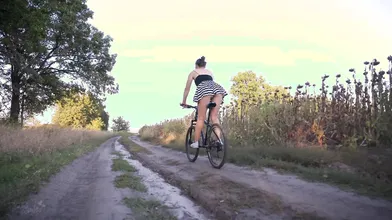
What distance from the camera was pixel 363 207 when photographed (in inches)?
101

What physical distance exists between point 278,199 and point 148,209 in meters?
1.36

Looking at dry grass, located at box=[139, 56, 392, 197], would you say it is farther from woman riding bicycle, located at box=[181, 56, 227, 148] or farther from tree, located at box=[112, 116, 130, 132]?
tree, located at box=[112, 116, 130, 132]

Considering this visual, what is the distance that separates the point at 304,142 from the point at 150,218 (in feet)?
16.2

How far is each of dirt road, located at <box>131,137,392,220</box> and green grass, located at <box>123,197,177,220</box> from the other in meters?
0.49

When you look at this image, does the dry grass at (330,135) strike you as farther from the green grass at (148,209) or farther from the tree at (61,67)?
the tree at (61,67)

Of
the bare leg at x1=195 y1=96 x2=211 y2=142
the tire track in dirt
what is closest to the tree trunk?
the tire track in dirt

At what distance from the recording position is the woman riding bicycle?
543 cm

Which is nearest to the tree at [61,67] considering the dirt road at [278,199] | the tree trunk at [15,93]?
the tree trunk at [15,93]

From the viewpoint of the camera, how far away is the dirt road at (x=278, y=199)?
96.8 inches

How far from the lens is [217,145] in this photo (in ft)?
17.4

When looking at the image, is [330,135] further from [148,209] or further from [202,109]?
[148,209]

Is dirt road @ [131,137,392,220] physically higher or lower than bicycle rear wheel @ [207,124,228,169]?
lower

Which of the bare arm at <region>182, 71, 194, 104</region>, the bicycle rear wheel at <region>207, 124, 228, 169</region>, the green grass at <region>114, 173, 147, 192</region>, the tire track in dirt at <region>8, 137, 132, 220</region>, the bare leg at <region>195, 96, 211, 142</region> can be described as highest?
the bare arm at <region>182, 71, 194, 104</region>

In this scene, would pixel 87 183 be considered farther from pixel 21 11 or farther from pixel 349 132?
pixel 21 11
